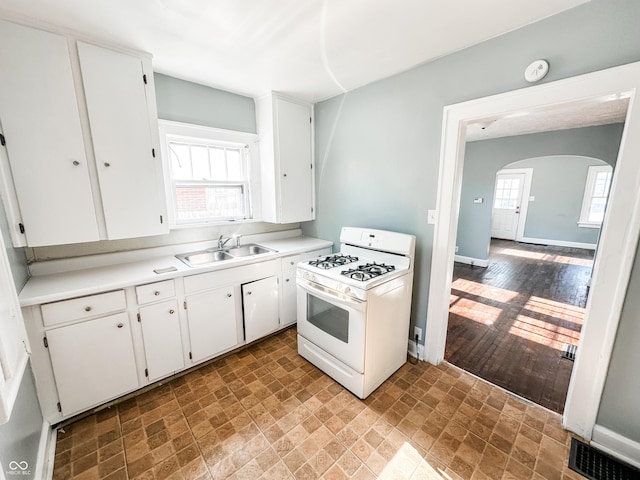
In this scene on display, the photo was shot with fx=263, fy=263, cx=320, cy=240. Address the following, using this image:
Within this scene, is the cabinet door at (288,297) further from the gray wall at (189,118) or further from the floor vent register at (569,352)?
the floor vent register at (569,352)

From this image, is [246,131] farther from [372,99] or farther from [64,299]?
[64,299]

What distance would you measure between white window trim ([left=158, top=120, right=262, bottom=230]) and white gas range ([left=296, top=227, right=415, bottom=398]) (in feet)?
3.71

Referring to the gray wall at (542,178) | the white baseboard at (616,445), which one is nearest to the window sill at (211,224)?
the white baseboard at (616,445)

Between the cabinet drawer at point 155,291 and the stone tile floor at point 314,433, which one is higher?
the cabinet drawer at point 155,291

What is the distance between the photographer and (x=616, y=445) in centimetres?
153

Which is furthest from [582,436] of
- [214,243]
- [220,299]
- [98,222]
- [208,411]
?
[98,222]

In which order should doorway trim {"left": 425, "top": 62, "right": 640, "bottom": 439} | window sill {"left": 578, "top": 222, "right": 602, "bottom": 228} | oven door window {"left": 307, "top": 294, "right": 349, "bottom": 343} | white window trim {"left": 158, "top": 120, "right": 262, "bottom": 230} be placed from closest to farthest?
doorway trim {"left": 425, "top": 62, "right": 640, "bottom": 439}
oven door window {"left": 307, "top": 294, "right": 349, "bottom": 343}
white window trim {"left": 158, "top": 120, "right": 262, "bottom": 230}
window sill {"left": 578, "top": 222, "right": 602, "bottom": 228}

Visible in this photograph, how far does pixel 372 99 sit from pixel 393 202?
979 millimetres

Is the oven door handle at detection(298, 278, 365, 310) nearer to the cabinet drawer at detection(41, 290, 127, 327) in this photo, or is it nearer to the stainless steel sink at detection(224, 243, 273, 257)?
the stainless steel sink at detection(224, 243, 273, 257)

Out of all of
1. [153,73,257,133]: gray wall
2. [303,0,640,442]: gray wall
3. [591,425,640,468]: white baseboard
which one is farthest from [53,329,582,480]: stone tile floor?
[153,73,257,133]: gray wall

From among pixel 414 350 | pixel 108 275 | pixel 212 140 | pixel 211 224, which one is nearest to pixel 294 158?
pixel 212 140

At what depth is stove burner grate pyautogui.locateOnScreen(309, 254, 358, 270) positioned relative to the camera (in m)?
2.26


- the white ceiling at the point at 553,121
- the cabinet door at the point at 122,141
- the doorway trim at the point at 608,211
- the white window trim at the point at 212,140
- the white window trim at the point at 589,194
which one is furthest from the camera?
the white window trim at the point at 589,194

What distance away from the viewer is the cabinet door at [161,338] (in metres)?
1.94
